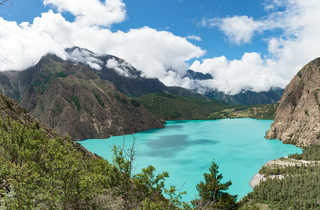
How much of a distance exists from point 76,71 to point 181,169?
174 metres

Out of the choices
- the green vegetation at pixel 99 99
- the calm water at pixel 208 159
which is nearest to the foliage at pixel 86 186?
the calm water at pixel 208 159

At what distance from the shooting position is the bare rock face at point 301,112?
81787 millimetres

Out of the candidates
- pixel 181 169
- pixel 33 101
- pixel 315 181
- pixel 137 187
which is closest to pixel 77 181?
pixel 137 187

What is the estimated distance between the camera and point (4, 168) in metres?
9.17

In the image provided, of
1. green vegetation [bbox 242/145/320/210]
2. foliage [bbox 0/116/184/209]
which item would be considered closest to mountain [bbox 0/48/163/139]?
green vegetation [bbox 242/145/320/210]

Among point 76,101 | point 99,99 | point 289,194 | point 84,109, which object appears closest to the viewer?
point 289,194

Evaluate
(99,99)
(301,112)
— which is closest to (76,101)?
(99,99)

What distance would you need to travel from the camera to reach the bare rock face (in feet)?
268

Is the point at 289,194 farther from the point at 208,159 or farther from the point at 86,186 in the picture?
the point at 86,186

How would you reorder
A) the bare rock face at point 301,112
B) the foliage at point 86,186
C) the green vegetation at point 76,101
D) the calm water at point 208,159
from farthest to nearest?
1. the green vegetation at point 76,101
2. the bare rock face at point 301,112
3. the calm water at point 208,159
4. the foliage at point 86,186

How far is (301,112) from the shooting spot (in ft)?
298

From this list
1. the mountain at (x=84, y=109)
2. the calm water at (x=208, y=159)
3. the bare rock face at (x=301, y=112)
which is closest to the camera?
the calm water at (x=208, y=159)

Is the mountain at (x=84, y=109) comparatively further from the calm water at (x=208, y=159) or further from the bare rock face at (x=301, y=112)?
the bare rock face at (x=301, y=112)

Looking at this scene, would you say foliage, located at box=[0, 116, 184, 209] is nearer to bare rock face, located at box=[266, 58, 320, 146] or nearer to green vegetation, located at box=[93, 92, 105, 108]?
bare rock face, located at box=[266, 58, 320, 146]
